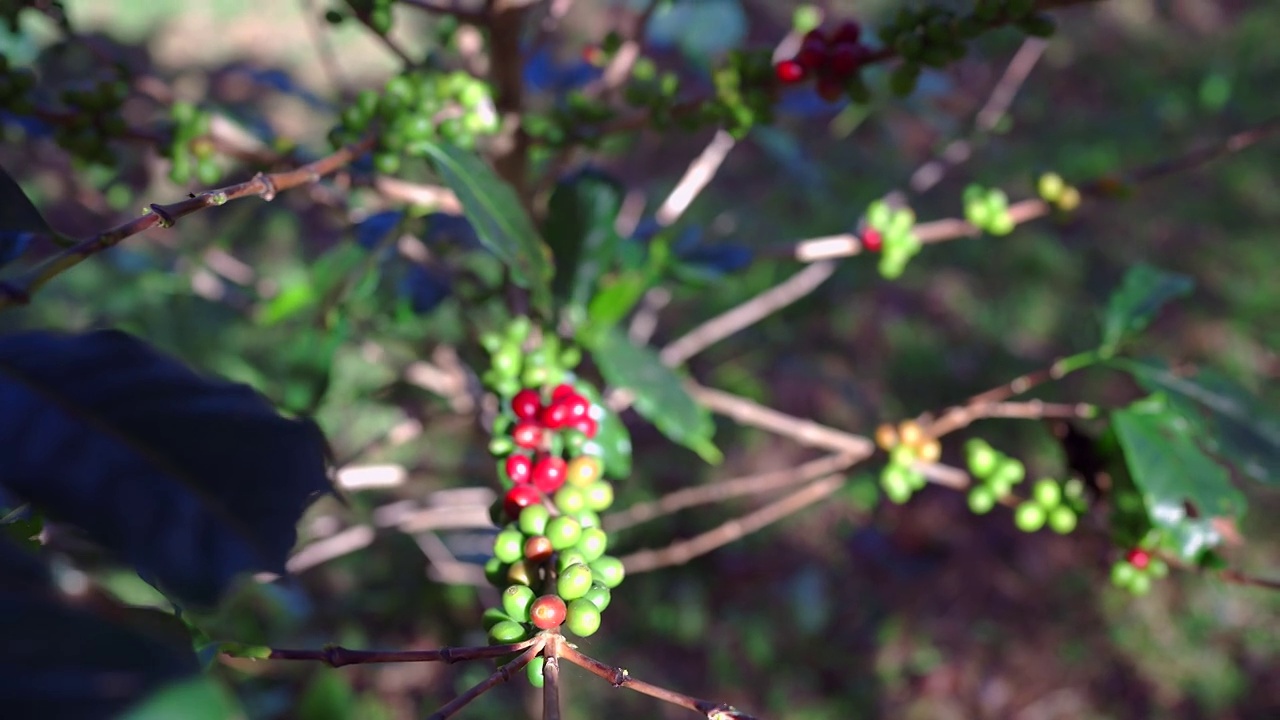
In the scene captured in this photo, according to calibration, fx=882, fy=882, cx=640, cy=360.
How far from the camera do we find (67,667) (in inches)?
15.4

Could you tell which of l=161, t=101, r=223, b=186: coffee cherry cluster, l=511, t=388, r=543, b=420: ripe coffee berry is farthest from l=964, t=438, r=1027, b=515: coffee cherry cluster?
l=161, t=101, r=223, b=186: coffee cherry cluster

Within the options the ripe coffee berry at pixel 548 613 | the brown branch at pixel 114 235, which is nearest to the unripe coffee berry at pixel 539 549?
the ripe coffee berry at pixel 548 613

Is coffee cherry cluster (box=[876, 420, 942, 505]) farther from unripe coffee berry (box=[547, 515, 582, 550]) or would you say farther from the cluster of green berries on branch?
unripe coffee berry (box=[547, 515, 582, 550])

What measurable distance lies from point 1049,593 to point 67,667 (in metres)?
2.98

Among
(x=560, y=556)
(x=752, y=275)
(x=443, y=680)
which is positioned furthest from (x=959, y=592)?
(x=560, y=556)

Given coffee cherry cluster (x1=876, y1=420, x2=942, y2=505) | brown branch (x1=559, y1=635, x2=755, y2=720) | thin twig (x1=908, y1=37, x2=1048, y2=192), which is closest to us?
brown branch (x1=559, y1=635, x2=755, y2=720)

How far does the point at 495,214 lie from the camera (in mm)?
939

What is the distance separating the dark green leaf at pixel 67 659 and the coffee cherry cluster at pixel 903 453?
113 cm

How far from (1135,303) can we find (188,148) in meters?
1.39

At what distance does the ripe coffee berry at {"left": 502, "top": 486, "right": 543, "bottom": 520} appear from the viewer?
876mm

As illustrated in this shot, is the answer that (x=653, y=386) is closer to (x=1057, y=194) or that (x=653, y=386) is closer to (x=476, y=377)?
(x=476, y=377)

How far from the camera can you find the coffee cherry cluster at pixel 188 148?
4.02 feet

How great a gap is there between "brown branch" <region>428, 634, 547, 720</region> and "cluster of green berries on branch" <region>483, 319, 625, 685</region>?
0.10 ft

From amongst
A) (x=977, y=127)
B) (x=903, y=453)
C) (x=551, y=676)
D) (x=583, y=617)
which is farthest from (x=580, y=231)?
(x=977, y=127)
